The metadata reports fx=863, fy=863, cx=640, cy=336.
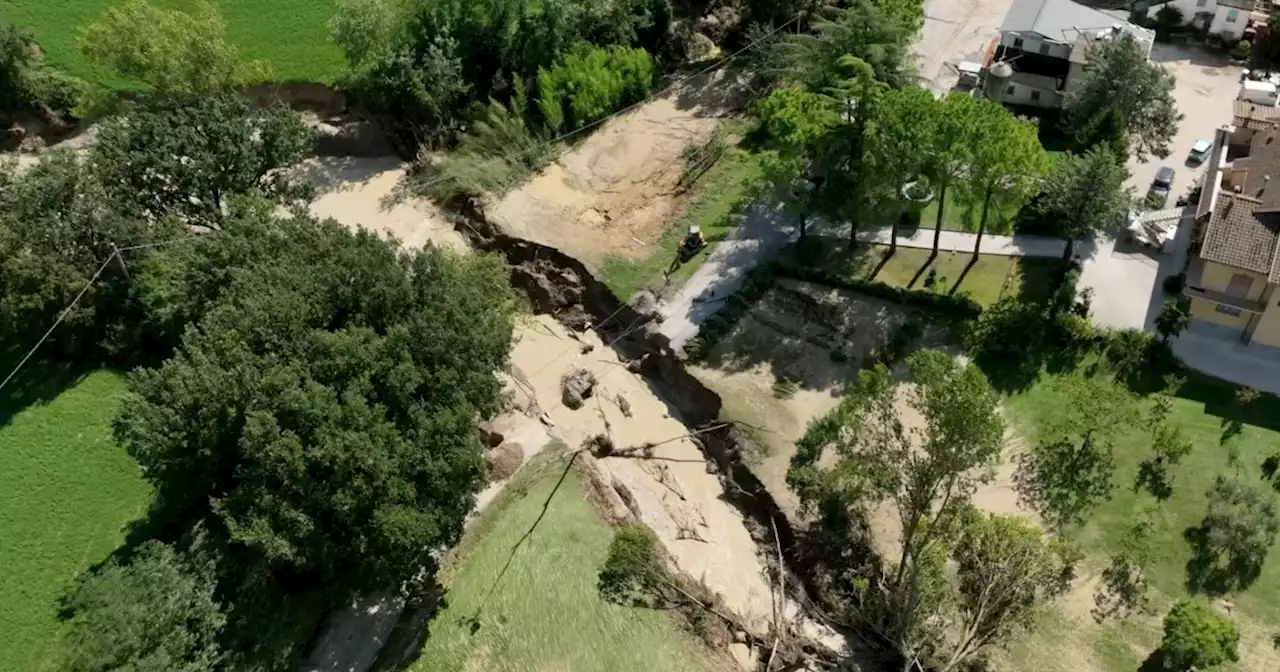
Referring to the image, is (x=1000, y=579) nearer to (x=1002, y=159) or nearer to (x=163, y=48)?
(x=1002, y=159)

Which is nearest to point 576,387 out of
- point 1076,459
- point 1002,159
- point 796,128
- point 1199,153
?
point 796,128

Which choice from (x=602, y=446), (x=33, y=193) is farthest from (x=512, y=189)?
(x=33, y=193)

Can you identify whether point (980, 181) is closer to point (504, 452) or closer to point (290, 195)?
point (504, 452)

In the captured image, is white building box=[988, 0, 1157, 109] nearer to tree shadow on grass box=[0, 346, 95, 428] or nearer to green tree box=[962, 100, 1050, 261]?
green tree box=[962, 100, 1050, 261]

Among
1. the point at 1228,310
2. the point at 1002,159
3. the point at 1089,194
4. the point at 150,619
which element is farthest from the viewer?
the point at 1089,194

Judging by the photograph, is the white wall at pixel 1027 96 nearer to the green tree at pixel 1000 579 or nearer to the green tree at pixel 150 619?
the green tree at pixel 1000 579

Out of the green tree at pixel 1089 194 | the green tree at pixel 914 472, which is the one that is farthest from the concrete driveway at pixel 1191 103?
the green tree at pixel 914 472
